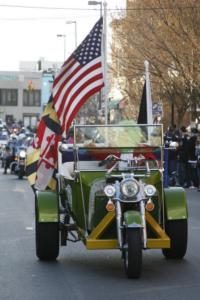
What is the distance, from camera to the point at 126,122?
10664mm

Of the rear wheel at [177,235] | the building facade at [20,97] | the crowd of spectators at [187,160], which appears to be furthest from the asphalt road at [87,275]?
the building facade at [20,97]

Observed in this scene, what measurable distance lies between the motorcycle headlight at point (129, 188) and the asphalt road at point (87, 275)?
2.96 feet

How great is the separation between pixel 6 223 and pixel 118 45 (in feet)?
88.0

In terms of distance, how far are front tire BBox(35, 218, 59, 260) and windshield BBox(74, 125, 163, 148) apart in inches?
42.3

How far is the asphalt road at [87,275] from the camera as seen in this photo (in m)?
8.24

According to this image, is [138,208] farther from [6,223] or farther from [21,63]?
[21,63]

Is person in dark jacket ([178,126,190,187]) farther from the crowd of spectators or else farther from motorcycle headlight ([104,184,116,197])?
motorcycle headlight ([104,184,116,197])

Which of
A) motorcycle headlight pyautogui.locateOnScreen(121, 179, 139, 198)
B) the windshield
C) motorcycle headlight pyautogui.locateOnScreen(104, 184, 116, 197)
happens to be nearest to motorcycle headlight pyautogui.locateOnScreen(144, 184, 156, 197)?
motorcycle headlight pyautogui.locateOnScreen(121, 179, 139, 198)

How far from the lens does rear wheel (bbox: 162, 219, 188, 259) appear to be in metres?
10.0

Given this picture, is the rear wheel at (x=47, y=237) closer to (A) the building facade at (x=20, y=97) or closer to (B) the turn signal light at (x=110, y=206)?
(B) the turn signal light at (x=110, y=206)

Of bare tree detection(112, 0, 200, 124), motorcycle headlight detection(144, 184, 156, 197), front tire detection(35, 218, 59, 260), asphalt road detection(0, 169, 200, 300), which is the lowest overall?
asphalt road detection(0, 169, 200, 300)

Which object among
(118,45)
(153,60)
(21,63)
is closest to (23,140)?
(153,60)

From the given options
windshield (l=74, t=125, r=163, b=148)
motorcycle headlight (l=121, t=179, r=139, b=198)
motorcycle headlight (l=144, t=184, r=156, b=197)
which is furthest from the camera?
windshield (l=74, t=125, r=163, b=148)

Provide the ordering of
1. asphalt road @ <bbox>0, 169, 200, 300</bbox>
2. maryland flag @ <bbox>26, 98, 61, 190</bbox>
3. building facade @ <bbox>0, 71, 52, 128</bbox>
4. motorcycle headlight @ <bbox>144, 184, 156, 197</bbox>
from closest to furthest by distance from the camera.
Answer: asphalt road @ <bbox>0, 169, 200, 300</bbox> → motorcycle headlight @ <bbox>144, 184, 156, 197</bbox> → maryland flag @ <bbox>26, 98, 61, 190</bbox> → building facade @ <bbox>0, 71, 52, 128</bbox>
